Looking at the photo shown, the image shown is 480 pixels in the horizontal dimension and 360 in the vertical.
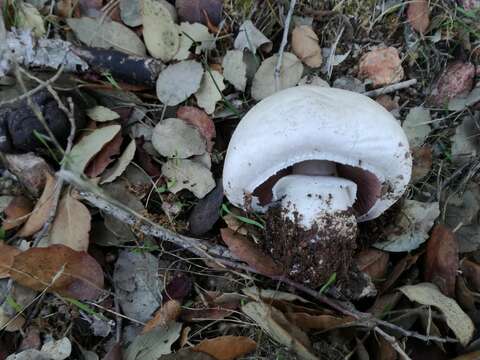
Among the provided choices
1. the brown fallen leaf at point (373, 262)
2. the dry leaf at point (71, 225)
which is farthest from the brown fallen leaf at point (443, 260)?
the dry leaf at point (71, 225)

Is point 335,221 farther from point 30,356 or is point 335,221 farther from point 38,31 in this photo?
point 38,31

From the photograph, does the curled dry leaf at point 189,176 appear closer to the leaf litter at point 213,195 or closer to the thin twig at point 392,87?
the leaf litter at point 213,195

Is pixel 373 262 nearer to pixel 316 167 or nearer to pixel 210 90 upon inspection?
pixel 316 167

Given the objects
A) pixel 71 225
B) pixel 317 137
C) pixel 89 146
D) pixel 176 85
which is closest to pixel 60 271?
pixel 71 225

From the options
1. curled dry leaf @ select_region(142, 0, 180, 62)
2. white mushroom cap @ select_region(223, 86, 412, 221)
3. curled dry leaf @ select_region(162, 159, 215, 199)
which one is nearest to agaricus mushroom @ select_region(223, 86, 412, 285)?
white mushroom cap @ select_region(223, 86, 412, 221)

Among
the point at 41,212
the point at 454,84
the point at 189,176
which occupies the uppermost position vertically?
the point at 454,84

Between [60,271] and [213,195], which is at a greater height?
[213,195]

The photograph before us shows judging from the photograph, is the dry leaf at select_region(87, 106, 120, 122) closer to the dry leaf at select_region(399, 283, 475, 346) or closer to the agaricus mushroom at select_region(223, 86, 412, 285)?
the agaricus mushroom at select_region(223, 86, 412, 285)
